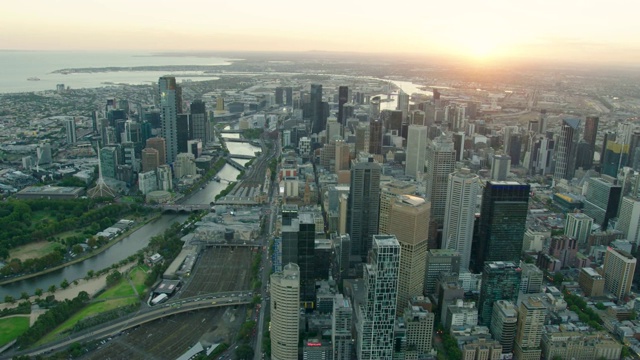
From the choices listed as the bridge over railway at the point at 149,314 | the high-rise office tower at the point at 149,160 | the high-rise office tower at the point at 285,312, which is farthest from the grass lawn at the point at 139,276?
the high-rise office tower at the point at 149,160

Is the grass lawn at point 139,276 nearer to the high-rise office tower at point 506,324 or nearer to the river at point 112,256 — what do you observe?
the river at point 112,256

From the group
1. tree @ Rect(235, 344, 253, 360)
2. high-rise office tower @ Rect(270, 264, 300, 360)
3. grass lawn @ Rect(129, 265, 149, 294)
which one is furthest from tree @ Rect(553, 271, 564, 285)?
grass lawn @ Rect(129, 265, 149, 294)

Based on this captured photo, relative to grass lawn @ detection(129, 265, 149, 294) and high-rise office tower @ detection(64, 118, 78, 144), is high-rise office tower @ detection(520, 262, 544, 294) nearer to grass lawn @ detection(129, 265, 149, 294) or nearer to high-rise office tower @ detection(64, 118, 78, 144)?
grass lawn @ detection(129, 265, 149, 294)

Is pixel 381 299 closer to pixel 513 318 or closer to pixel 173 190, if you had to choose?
pixel 513 318

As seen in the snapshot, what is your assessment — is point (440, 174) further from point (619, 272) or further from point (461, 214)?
point (619, 272)

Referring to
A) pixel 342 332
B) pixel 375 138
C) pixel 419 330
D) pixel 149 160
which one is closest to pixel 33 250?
pixel 149 160

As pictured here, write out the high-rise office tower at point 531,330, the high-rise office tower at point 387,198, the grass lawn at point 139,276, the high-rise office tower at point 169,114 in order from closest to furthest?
1. the high-rise office tower at point 531,330
2. the grass lawn at point 139,276
3. the high-rise office tower at point 387,198
4. the high-rise office tower at point 169,114
